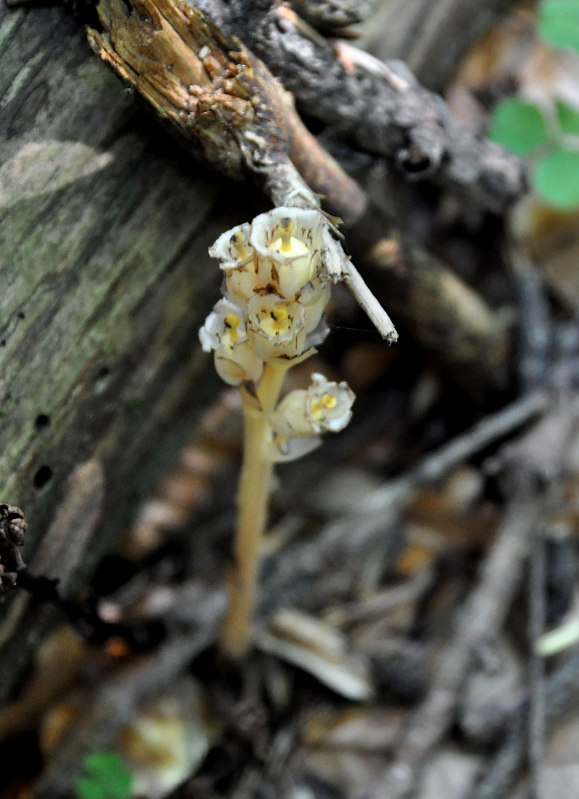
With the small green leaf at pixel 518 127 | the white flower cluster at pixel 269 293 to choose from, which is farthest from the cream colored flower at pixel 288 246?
the small green leaf at pixel 518 127

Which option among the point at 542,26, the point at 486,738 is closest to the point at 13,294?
the point at 486,738

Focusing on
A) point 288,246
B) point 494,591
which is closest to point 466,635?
point 494,591

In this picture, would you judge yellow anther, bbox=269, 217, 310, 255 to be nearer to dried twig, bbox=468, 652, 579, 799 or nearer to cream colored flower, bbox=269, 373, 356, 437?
cream colored flower, bbox=269, 373, 356, 437

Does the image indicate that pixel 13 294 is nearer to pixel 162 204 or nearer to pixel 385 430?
pixel 162 204

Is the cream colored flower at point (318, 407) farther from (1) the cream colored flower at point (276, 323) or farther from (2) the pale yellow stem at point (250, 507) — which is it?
(1) the cream colored flower at point (276, 323)

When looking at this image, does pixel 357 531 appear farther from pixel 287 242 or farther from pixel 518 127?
pixel 518 127

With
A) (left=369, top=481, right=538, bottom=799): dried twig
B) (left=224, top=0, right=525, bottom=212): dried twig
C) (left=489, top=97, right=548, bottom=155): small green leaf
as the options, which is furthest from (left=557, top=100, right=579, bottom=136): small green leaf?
(left=369, top=481, right=538, bottom=799): dried twig

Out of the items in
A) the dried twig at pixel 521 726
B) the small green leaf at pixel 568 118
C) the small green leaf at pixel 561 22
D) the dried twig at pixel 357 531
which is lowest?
the dried twig at pixel 521 726
